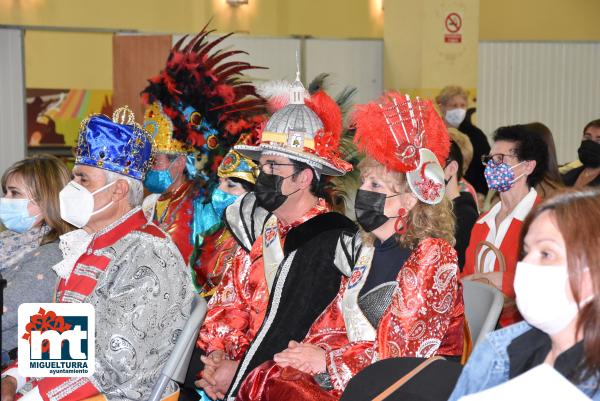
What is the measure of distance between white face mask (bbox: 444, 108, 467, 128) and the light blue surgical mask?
4364 mm

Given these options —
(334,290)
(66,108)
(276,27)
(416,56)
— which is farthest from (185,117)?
(276,27)

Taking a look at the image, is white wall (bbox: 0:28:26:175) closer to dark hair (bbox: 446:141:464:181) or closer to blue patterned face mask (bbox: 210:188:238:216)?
blue patterned face mask (bbox: 210:188:238:216)

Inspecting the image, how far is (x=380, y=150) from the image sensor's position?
2859mm

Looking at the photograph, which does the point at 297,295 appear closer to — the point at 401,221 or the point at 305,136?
the point at 401,221

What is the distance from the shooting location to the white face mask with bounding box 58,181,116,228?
3035 millimetres

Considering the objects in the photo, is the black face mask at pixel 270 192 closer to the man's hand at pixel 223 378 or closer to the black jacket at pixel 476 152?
the man's hand at pixel 223 378

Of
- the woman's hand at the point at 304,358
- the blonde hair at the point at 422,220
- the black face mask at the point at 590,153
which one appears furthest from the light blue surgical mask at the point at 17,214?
the black face mask at the point at 590,153

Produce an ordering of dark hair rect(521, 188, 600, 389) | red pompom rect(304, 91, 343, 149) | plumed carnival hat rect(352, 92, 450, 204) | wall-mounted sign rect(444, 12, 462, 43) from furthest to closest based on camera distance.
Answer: wall-mounted sign rect(444, 12, 462, 43)
red pompom rect(304, 91, 343, 149)
plumed carnival hat rect(352, 92, 450, 204)
dark hair rect(521, 188, 600, 389)

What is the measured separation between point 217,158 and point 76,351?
1.93 meters

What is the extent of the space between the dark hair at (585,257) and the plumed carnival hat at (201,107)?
2736 mm

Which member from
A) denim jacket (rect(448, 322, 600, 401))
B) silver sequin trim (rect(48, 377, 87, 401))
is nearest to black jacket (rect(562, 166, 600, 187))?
silver sequin trim (rect(48, 377, 87, 401))

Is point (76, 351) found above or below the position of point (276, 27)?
below

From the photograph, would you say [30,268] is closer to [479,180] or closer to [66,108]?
[479,180]

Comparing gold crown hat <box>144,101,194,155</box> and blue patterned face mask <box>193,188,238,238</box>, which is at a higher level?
gold crown hat <box>144,101,194,155</box>
